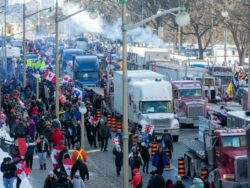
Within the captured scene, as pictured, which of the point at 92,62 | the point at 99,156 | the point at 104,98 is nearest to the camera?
the point at 99,156

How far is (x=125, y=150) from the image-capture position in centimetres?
2458

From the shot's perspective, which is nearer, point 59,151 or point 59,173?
point 59,173

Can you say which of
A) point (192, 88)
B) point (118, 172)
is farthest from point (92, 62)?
point (118, 172)

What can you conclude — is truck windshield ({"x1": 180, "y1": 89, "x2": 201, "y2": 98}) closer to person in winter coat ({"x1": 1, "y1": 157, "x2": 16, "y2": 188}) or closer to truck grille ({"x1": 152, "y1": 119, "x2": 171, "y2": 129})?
truck grille ({"x1": 152, "y1": 119, "x2": 171, "y2": 129})

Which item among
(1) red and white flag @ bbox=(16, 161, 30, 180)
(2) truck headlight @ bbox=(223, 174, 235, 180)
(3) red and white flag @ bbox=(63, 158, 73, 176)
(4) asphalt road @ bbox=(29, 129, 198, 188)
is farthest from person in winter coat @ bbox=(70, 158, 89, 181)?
(2) truck headlight @ bbox=(223, 174, 235, 180)

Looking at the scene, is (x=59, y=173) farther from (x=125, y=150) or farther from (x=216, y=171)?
(x=216, y=171)

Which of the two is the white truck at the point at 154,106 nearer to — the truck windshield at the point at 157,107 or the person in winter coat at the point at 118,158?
the truck windshield at the point at 157,107

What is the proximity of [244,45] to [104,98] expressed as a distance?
37.9 metres

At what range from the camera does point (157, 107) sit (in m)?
41.6

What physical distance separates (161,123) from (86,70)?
27.8 metres

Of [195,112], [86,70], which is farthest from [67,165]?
[86,70]

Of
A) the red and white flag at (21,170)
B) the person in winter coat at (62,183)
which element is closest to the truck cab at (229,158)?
the person in winter coat at (62,183)

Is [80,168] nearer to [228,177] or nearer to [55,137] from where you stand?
[228,177]

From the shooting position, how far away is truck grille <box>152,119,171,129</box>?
4053 centimetres
